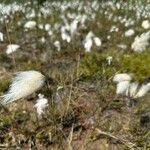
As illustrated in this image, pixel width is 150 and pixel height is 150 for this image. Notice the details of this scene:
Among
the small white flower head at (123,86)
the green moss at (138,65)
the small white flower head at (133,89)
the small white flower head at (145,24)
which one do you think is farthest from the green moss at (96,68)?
the small white flower head at (145,24)

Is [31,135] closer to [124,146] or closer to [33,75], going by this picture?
[124,146]

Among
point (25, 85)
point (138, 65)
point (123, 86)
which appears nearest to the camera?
point (25, 85)

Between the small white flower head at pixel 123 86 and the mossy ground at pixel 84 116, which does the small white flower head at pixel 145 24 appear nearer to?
the mossy ground at pixel 84 116

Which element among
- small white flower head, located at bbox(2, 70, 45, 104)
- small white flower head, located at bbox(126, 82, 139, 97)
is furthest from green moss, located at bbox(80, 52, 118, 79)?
small white flower head, located at bbox(2, 70, 45, 104)

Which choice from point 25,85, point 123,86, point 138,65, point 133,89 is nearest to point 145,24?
point 138,65

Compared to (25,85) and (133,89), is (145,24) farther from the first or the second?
(25,85)

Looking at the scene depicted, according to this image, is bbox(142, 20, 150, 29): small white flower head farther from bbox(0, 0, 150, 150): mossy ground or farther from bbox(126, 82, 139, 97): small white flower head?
bbox(126, 82, 139, 97): small white flower head

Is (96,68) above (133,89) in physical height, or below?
below

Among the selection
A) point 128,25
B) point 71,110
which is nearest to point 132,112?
point 71,110
